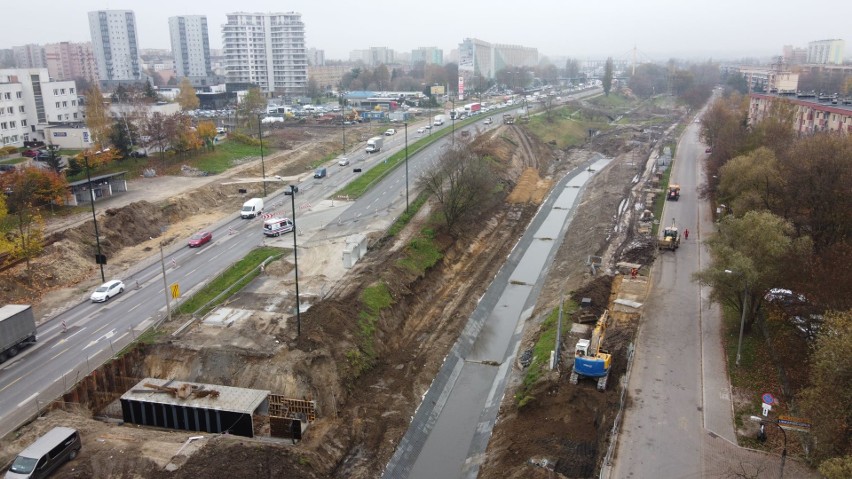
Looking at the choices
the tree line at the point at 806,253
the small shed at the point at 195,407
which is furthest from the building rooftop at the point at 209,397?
the tree line at the point at 806,253

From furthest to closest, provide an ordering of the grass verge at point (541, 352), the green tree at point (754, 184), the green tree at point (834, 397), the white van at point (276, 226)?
the white van at point (276, 226)
the green tree at point (754, 184)
the grass verge at point (541, 352)
the green tree at point (834, 397)

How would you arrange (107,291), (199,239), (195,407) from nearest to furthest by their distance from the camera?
(195,407)
(107,291)
(199,239)

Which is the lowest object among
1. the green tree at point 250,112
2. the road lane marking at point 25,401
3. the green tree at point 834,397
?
the road lane marking at point 25,401

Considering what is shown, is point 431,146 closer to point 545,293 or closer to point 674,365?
point 545,293

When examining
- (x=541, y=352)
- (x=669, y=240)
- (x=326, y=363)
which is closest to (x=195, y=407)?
(x=326, y=363)

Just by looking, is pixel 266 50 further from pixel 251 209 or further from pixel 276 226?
pixel 276 226

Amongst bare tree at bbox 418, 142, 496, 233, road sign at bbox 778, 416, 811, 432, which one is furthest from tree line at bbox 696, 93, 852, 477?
bare tree at bbox 418, 142, 496, 233

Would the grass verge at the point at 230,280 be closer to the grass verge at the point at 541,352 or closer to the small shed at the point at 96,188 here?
the small shed at the point at 96,188
